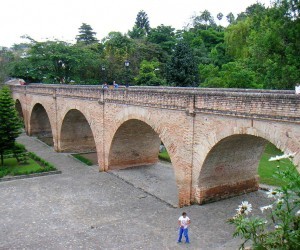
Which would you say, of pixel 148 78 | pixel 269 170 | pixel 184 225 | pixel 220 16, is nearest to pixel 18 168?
pixel 184 225

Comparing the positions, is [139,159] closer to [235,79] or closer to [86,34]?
[235,79]

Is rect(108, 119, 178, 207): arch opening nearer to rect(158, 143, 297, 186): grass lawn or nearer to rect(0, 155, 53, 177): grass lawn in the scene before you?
rect(158, 143, 297, 186): grass lawn

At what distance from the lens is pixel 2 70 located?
1508 inches

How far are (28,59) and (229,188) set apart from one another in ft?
85.1

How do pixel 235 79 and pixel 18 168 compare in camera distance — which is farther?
pixel 235 79

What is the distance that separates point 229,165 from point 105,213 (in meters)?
5.00

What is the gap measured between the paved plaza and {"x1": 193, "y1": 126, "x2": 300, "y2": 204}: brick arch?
1.50ft

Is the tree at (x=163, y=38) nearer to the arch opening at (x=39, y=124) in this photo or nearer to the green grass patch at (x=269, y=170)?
the arch opening at (x=39, y=124)

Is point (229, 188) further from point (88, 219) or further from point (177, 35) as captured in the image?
point (177, 35)

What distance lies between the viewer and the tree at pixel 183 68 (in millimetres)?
29438

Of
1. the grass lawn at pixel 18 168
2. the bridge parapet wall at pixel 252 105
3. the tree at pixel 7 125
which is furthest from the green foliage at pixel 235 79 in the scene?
the tree at pixel 7 125

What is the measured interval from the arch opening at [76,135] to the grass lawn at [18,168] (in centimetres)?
303

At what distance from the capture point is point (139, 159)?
19.6 meters

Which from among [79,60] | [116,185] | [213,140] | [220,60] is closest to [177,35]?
[220,60]
